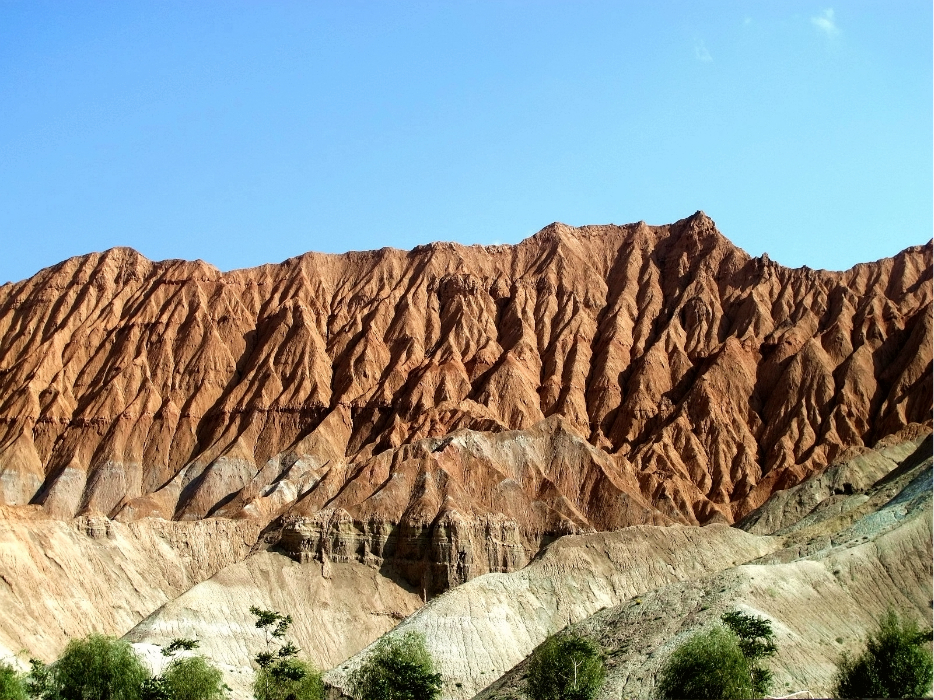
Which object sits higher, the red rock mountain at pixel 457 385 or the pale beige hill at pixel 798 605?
the red rock mountain at pixel 457 385

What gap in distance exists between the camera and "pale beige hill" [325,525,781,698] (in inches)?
3093

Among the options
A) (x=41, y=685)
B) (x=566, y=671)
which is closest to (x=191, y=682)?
(x=41, y=685)

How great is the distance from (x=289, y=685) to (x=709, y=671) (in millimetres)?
23531

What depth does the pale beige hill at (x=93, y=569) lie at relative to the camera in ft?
298

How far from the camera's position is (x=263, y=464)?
136375 millimetres

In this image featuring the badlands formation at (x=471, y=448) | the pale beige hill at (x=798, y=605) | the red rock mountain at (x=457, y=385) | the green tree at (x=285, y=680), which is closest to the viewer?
the pale beige hill at (x=798, y=605)

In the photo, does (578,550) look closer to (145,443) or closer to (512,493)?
(512,493)

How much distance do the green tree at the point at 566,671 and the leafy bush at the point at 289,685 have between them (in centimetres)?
1127

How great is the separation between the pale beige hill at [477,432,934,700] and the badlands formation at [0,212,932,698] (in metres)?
0.19

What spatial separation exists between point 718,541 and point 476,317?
6695 centimetres

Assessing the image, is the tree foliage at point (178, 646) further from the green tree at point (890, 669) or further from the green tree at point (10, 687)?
the green tree at point (890, 669)

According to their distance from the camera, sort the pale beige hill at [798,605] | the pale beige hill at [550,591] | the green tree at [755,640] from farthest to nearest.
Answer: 1. the pale beige hill at [550,591]
2. the pale beige hill at [798,605]
3. the green tree at [755,640]

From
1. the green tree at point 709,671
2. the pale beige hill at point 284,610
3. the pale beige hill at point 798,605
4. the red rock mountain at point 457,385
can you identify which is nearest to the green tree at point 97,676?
the pale beige hill at point 284,610

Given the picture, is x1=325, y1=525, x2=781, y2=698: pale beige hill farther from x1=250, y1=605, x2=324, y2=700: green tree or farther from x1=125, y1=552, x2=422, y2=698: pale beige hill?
x1=125, y1=552, x2=422, y2=698: pale beige hill
